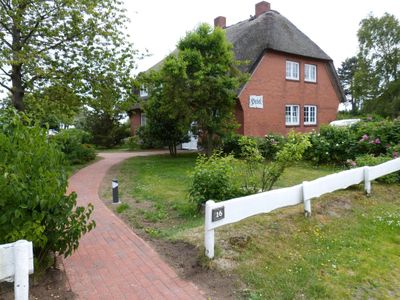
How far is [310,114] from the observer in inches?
884

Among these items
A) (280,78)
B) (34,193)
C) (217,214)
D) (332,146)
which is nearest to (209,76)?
(332,146)

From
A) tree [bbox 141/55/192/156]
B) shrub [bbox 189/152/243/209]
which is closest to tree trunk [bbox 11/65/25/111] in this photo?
tree [bbox 141/55/192/156]

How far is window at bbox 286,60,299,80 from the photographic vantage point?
20.9m

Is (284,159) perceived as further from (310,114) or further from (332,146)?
(310,114)

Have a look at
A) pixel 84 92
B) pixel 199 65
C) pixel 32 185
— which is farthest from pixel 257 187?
pixel 84 92

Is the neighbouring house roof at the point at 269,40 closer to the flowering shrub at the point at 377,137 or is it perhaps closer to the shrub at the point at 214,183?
the flowering shrub at the point at 377,137

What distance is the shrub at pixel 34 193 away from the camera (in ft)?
10.5

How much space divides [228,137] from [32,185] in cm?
1204

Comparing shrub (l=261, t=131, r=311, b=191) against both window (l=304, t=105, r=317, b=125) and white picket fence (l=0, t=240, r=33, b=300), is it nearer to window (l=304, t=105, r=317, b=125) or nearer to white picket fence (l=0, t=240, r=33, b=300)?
white picket fence (l=0, t=240, r=33, b=300)

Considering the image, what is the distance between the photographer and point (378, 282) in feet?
13.0

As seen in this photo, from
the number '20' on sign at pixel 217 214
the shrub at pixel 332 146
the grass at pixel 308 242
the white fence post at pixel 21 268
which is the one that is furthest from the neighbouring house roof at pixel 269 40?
the white fence post at pixel 21 268

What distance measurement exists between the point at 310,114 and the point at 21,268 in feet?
72.2

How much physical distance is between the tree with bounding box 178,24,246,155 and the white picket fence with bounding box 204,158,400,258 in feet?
23.4

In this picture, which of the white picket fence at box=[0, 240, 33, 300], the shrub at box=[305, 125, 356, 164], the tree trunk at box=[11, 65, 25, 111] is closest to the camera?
the white picket fence at box=[0, 240, 33, 300]
